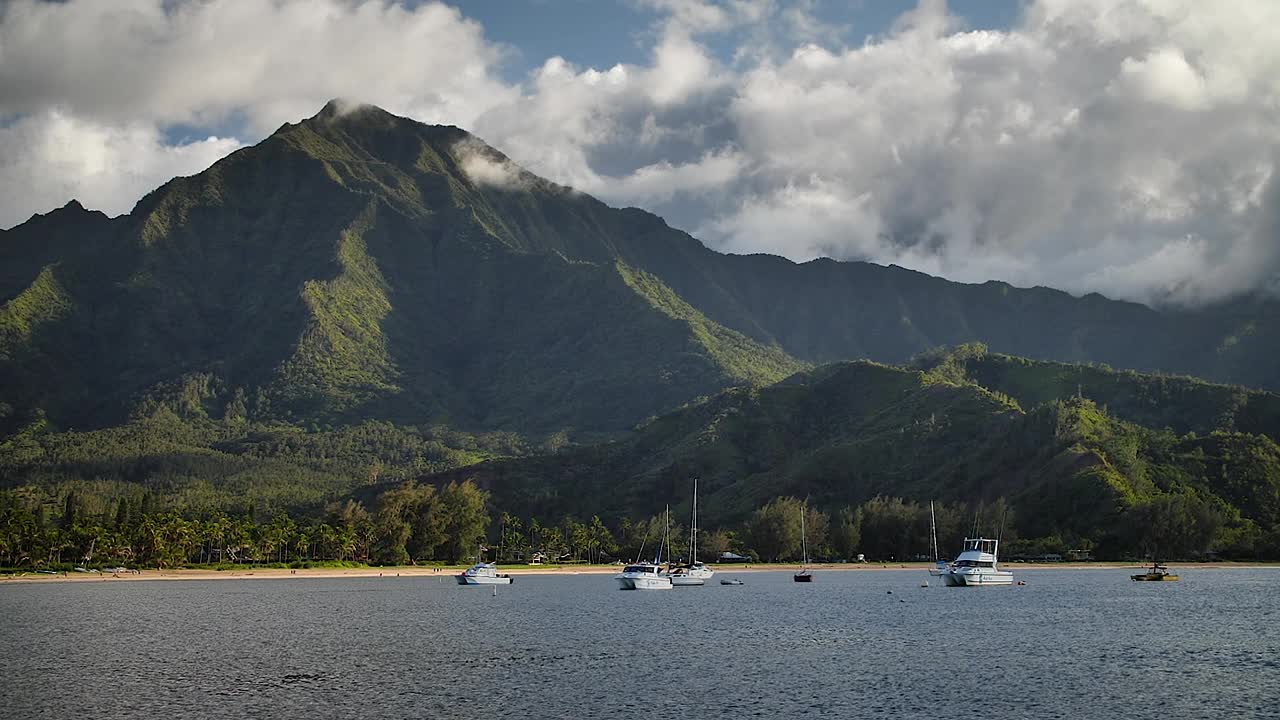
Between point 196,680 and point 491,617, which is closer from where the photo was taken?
point 196,680

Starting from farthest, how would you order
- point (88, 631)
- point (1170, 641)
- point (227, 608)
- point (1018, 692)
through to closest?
point (227, 608) → point (88, 631) → point (1170, 641) → point (1018, 692)

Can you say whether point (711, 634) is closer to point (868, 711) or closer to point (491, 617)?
point (491, 617)

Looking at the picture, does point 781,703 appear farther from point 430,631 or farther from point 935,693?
point 430,631

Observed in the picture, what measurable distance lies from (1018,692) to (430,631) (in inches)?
2488

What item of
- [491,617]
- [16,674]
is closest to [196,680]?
[16,674]

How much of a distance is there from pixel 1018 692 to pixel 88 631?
282 ft

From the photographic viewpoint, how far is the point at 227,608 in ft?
494

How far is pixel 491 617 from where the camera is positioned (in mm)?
140500

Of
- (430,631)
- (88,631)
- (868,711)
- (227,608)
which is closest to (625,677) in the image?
(868,711)

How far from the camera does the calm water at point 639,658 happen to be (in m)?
70.4

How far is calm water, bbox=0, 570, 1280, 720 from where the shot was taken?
70438 mm

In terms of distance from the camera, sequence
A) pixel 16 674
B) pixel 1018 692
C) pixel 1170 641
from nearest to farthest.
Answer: pixel 1018 692
pixel 16 674
pixel 1170 641

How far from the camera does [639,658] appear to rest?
Result: 9438 centimetres

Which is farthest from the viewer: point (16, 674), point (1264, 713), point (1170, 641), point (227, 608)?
point (227, 608)
